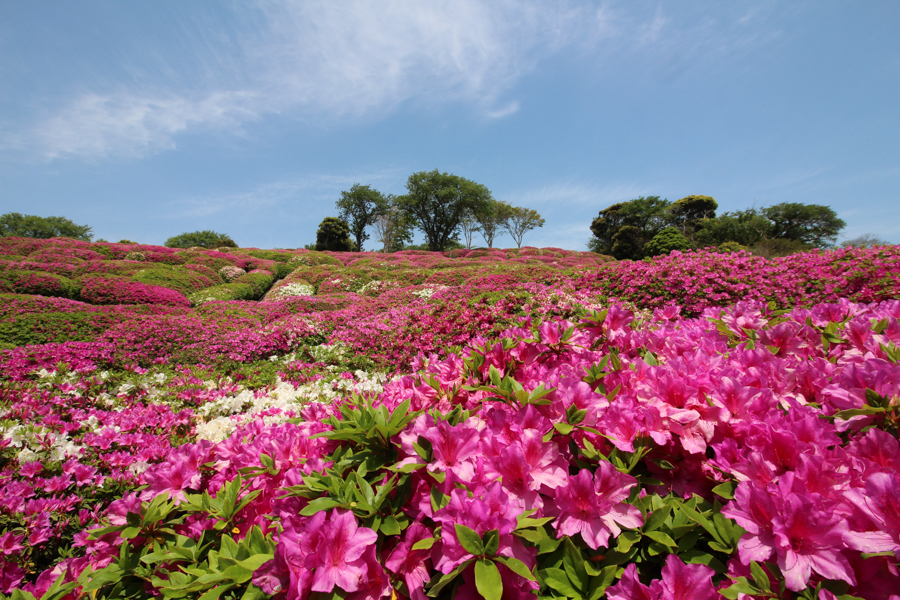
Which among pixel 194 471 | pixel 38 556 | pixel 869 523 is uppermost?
pixel 869 523

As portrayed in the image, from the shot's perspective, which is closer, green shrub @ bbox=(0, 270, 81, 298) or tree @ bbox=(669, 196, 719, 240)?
green shrub @ bbox=(0, 270, 81, 298)

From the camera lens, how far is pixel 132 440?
2.86 m

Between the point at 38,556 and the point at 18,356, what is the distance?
4.04m

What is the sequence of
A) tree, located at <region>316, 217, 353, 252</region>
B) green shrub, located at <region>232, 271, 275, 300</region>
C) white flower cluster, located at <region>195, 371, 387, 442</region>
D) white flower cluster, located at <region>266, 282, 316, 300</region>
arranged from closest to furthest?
1. white flower cluster, located at <region>195, 371, 387, 442</region>
2. white flower cluster, located at <region>266, 282, 316, 300</region>
3. green shrub, located at <region>232, 271, 275, 300</region>
4. tree, located at <region>316, 217, 353, 252</region>

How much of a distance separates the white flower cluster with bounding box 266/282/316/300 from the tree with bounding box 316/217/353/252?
2807 centimetres

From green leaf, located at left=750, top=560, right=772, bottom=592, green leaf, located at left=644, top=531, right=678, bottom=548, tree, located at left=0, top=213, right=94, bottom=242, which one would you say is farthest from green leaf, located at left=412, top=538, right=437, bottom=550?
tree, located at left=0, top=213, right=94, bottom=242

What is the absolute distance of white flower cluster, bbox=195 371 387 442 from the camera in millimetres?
3281

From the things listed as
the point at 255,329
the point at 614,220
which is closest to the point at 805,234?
the point at 614,220

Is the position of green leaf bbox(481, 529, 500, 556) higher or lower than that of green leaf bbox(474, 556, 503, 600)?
higher

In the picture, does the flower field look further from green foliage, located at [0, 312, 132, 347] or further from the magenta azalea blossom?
green foliage, located at [0, 312, 132, 347]

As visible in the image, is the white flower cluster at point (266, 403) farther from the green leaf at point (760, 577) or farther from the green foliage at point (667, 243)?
the green foliage at point (667, 243)

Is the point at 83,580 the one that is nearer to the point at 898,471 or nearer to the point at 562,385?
the point at 562,385

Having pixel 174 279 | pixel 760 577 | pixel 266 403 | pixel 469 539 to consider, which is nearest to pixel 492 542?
pixel 469 539

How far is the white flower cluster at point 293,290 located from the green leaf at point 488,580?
14.7 metres
